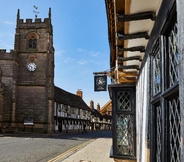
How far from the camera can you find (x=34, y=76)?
36219mm

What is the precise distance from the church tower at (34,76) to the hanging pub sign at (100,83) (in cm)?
2102

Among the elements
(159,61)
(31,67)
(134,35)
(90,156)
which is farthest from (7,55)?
(159,61)

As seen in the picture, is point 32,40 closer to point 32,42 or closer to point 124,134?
point 32,42

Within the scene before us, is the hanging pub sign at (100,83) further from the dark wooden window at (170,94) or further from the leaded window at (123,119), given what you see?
the dark wooden window at (170,94)

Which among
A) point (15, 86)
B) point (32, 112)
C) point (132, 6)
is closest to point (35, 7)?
point (15, 86)

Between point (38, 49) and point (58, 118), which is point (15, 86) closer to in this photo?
point (38, 49)

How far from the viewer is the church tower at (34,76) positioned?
34.7 m

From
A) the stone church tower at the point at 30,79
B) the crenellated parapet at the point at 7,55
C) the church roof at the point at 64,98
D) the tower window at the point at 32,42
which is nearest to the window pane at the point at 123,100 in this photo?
the stone church tower at the point at 30,79

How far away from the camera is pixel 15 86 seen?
1372 inches

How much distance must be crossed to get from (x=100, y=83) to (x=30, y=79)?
23132 millimetres

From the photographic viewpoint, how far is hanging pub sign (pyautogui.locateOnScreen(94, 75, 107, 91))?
48.8 ft

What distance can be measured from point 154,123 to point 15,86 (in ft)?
111

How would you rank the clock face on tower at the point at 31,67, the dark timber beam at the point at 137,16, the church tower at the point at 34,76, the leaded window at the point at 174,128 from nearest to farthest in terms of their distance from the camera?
the leaded window at the point at 174,128, the dark timber beam at the point at 137,16, the church tower at the point at 34,76, the clock face on tower at the point at 31,67

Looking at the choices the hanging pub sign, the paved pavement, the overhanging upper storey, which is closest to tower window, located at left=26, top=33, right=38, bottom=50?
the hanging pub sign
